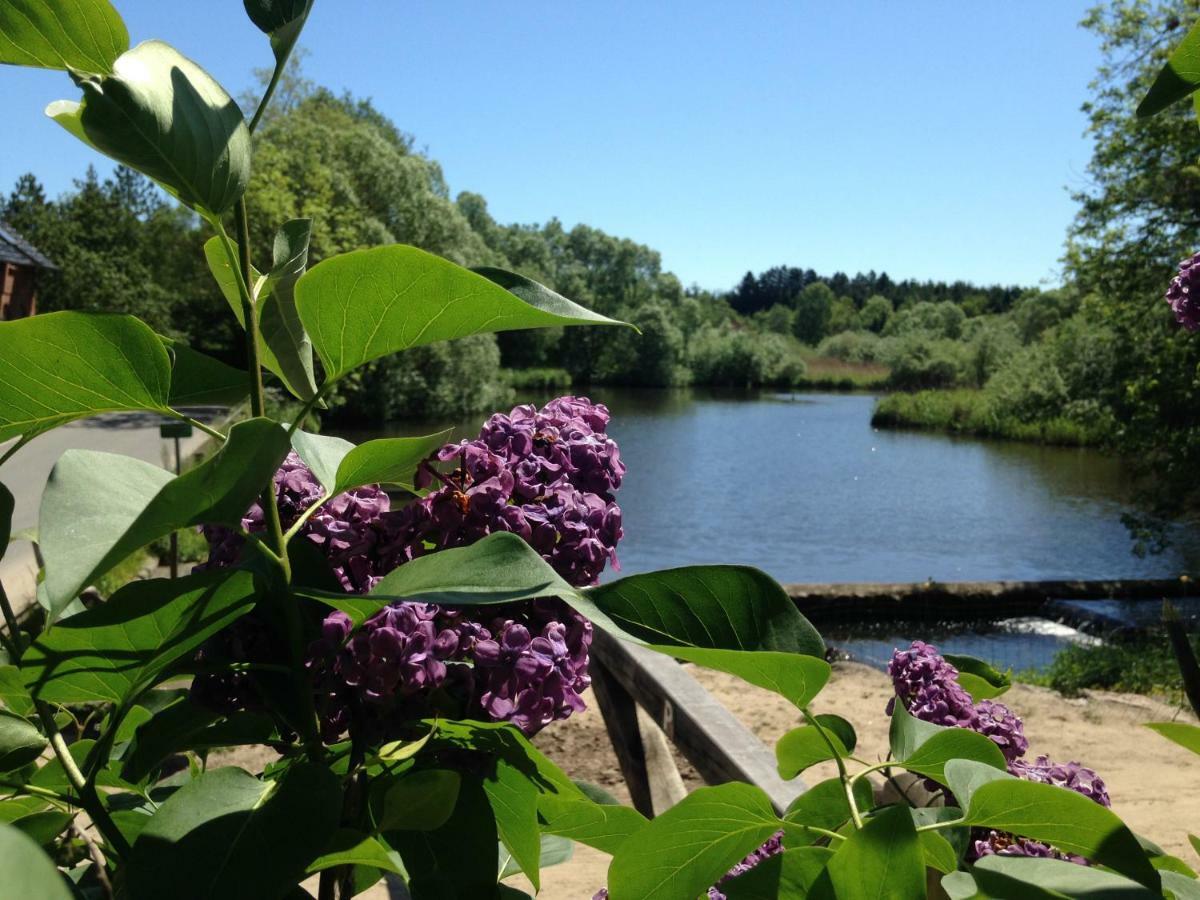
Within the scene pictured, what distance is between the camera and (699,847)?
23.2 inches

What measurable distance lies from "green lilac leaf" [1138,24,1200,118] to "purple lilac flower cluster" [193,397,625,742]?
411 mm

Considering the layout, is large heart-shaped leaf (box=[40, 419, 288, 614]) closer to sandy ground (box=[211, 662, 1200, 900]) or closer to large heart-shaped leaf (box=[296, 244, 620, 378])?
large heart-shaped leaf (box=[296, 244, 620, 378])

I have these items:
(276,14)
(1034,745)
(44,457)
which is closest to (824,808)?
(276,14)

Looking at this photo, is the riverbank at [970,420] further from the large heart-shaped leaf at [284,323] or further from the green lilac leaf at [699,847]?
the large heart-shaped leaf at [284,323]

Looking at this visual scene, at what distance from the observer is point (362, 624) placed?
1.81 ft

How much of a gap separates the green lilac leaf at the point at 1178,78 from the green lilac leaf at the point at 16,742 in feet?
2.42

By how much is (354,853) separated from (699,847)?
0.21m

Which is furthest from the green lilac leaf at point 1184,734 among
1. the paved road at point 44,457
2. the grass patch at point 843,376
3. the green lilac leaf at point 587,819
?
the grass patch at point 843,376

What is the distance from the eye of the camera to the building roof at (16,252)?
2439 cm

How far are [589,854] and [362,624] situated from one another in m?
3.66

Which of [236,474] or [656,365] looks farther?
[656,365]

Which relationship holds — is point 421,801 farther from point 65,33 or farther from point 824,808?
point 65,33

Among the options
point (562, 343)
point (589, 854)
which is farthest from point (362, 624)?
point (562, 343)

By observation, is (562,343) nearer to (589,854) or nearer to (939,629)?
(939,629)
